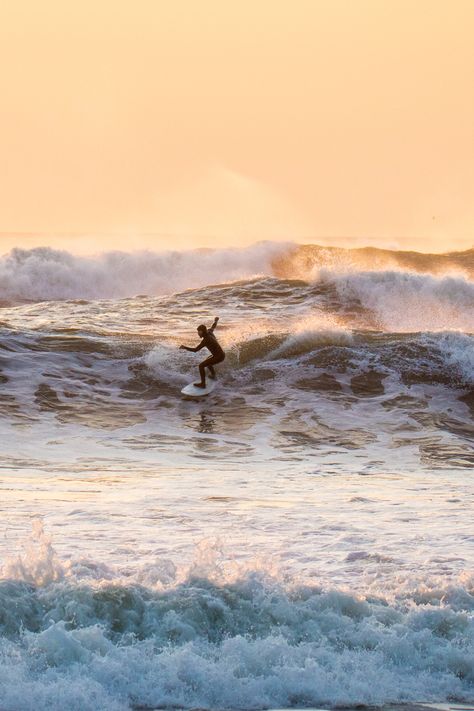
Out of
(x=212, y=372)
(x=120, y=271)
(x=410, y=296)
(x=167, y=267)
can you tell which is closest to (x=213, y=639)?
(x=212, y=372)

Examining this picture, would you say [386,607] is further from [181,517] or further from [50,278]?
[50,278]

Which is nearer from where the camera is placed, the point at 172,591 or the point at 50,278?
the point at 172,591

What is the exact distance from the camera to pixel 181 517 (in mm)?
9984

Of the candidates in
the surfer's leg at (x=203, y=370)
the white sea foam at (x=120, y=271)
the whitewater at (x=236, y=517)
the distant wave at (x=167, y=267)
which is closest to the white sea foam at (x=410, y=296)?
the whitewater at (x=236, y=517)

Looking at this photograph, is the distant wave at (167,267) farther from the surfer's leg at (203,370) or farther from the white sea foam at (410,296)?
the surfer's leg at (203,370)

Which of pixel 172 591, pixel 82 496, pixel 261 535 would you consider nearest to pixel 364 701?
pixel 172 591

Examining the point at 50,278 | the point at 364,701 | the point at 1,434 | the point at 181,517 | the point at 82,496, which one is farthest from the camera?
the point at 50,278

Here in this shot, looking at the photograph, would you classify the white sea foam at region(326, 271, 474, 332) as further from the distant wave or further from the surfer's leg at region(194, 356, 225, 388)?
the surfer's leg at region(194, 356, 225, 388)

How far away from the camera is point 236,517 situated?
10.0 meters

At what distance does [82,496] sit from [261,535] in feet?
8.05

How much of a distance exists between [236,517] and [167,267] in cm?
3275

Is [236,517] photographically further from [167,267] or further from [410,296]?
[167,267]

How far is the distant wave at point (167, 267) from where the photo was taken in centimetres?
3934

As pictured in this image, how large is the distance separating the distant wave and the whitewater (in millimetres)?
12364
